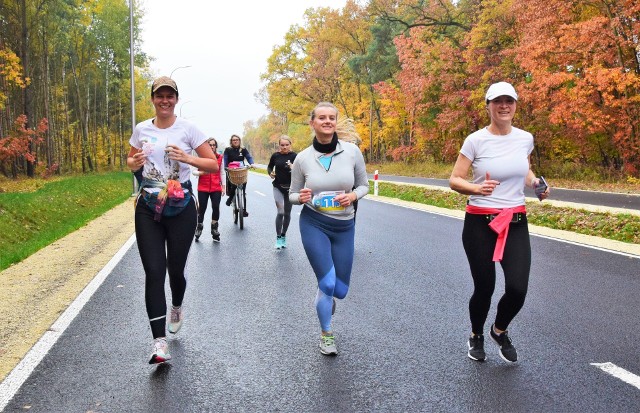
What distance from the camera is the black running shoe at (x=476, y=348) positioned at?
439cm

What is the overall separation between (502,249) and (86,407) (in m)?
2.88

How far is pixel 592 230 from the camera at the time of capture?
40.4 ft

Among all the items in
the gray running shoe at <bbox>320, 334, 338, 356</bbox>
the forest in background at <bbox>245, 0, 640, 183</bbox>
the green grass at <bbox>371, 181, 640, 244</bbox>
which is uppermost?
the forest in background at <bbox>245, 0, 640, 183</bbox>

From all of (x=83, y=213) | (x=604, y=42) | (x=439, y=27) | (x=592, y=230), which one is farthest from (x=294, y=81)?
(x=592, y=230)

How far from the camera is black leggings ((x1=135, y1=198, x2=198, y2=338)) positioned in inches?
174

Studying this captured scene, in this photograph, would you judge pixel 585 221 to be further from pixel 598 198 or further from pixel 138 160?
pixel 138 160

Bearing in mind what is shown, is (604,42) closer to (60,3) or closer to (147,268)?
(147,268)

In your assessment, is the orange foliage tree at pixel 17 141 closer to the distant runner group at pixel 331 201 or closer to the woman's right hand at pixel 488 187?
the distant runner group at pixel 331 201

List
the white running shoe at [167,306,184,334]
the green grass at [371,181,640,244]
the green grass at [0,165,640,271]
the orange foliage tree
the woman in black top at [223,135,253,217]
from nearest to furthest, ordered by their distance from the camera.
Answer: the white running shoe at [167,306,184,334] → the green grass at [371,181,640,244] → the green grass at [0,165,640,271] → the woman in black top at [223,135,253,217] → the orange foliage tree

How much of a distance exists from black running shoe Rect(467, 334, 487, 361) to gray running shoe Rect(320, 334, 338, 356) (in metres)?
1.01

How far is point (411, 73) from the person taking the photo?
38.3 meters

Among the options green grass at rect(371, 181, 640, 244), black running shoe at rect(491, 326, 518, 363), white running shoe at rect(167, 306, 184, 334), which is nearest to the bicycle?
green grass at rect(371, 181, 640, 244)

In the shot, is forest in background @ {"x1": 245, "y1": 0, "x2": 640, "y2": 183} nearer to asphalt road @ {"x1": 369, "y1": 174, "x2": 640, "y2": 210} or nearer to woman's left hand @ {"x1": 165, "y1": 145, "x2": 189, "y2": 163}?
asphalt road @ {"x1": 369, "y1": 174, "x2": 640, "y2": 210}

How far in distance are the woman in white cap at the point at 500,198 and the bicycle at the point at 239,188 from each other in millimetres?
8413
